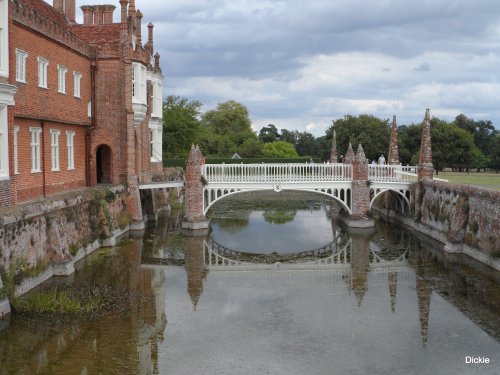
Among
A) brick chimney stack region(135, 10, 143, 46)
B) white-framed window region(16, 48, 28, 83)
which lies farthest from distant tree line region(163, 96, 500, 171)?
white-framed window region(16, 48, 28, 83)

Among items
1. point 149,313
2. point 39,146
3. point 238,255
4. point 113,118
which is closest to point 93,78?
point 113,118

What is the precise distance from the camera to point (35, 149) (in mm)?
21609

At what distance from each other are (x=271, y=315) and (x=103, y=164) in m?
18.2

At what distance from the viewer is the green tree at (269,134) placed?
12162 cm

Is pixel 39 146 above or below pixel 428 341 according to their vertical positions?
above

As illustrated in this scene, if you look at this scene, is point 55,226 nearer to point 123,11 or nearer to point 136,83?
point 136,83

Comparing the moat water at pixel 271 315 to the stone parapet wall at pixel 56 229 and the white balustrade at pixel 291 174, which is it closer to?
the stone parapet wall at pixel 56 229

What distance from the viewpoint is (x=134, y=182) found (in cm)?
2861

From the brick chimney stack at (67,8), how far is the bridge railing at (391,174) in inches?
763

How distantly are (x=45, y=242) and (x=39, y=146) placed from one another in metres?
5.52

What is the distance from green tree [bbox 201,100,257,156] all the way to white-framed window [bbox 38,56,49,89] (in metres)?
66.9

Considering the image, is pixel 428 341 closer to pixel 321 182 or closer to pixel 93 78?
pixel 321 182

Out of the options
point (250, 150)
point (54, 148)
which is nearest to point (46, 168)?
point (54, 148)

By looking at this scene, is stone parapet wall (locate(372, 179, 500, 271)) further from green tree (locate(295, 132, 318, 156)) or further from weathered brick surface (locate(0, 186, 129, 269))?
green tree (locate(295, 132, 318, 156))
